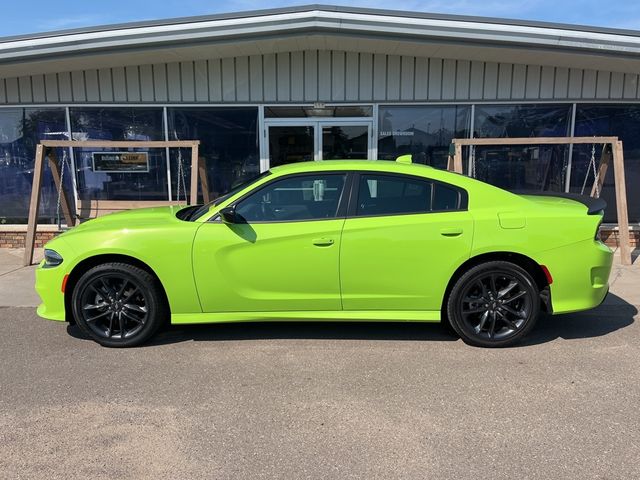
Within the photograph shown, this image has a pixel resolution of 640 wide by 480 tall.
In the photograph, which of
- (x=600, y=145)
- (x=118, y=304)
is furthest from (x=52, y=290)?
(x=600, y=145)

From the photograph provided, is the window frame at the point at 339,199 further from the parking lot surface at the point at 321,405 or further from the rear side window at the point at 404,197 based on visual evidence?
the parking lot surface at the point at 321,405

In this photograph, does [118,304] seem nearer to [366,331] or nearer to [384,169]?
[366,331]

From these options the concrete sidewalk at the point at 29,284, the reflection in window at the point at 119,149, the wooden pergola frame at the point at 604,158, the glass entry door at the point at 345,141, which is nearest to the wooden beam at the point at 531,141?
the wooden pergola frame at the point at 604,158

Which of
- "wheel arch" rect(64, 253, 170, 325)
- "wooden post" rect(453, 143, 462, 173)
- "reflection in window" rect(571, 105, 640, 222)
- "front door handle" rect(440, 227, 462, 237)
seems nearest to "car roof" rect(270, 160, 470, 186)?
"front door handle" rect(440, 227, 462, 237)

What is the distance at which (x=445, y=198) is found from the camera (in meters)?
4.06

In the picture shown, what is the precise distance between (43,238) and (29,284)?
258 cm

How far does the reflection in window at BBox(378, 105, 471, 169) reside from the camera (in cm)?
836

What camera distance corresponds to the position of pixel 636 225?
27.4 ft

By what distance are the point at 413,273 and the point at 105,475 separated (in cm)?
256

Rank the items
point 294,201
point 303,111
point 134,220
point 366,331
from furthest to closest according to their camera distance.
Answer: point 303,111
point 366,331
point 134,220
point 294,201

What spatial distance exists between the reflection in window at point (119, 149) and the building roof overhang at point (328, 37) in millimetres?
1215

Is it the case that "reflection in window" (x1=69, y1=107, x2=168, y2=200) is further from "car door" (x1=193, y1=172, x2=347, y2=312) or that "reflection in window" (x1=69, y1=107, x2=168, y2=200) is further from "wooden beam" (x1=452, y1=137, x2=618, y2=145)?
"car door" (x1=193, y1=172, x2=347, y2=312)

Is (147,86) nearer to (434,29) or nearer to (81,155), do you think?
(81,155)

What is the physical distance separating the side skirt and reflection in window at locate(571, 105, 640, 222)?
608cm
